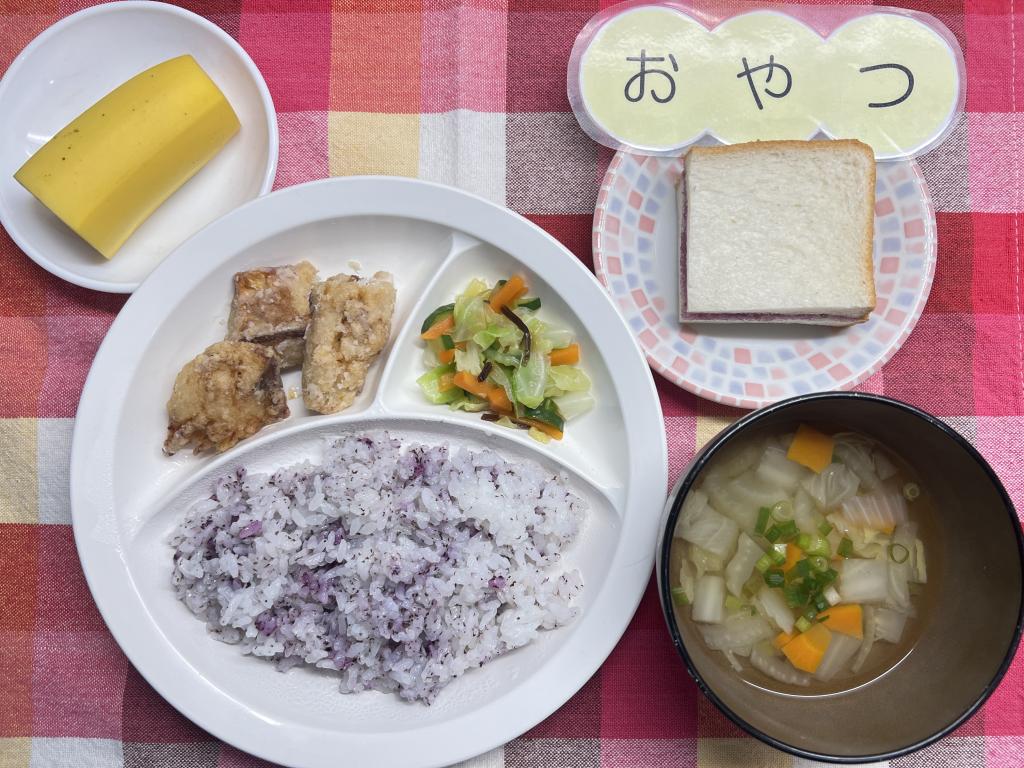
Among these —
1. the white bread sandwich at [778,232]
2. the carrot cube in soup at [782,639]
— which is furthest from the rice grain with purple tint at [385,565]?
the white bread sandwich at [778,232]

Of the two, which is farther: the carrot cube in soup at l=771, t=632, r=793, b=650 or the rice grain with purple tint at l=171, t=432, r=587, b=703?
the rice grain with purple tint at l=171, t=432, r=587, b=703

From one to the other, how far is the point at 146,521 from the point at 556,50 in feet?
6.55

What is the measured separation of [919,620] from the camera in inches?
84.8

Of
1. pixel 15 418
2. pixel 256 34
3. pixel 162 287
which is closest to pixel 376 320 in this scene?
pixel 162 287

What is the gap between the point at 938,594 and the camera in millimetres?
2141

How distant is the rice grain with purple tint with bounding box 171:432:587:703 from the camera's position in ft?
7.59

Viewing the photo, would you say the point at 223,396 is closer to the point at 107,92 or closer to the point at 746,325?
the point at 107,92

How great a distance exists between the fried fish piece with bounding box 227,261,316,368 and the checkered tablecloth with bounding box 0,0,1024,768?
41 centimetres

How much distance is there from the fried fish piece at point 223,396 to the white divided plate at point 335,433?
0.07m

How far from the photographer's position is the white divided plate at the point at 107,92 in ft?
8.14

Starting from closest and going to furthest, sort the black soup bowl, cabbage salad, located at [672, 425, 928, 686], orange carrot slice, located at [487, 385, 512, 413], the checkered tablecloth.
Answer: the black soup bowl
cabbage salad, located at [672, 425, 928, 686]
orange carrot slice, located at [487, 385, 512, 413]
the checkered tablecloth

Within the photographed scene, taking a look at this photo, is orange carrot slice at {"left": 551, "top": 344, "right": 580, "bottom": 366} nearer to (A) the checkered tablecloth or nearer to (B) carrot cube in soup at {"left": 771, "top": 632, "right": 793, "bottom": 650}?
(A) the checkered tablecloth

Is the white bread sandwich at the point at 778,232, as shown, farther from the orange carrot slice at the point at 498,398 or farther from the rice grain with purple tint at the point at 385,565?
the rice grain with purple tint at the point at 385,565

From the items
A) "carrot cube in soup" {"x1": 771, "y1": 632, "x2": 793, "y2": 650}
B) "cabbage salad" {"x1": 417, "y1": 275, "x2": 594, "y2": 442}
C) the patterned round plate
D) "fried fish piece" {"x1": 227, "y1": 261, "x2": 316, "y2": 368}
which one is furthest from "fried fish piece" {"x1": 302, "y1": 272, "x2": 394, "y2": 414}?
"carrot cube in soup" {"x1": 771, "y1": 632, "x2": 793, "y2": 650}
